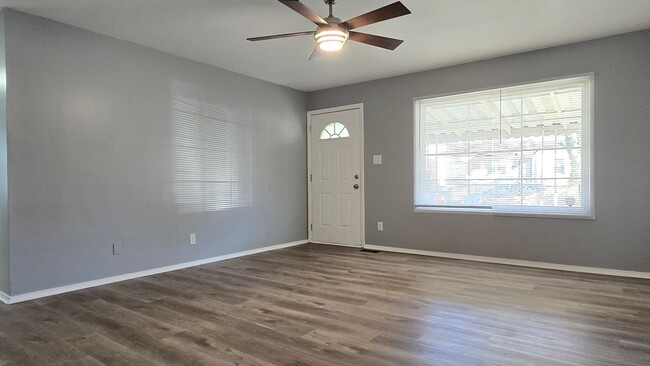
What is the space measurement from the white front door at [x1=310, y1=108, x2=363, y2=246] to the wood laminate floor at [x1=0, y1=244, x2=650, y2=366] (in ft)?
5.64

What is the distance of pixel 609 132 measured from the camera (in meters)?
3.90

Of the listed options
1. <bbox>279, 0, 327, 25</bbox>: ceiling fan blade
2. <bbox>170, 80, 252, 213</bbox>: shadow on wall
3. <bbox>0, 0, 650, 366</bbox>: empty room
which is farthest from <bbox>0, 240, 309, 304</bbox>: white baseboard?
<bbox>279, 0, 327, 25</bbox>: ceiling fan blade

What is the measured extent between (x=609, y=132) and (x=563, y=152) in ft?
1.47

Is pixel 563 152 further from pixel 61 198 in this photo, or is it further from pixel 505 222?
pixel 61 198

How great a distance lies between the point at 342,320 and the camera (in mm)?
2676

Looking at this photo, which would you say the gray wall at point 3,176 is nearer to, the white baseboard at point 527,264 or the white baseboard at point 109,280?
the white baseboard at point 109,280

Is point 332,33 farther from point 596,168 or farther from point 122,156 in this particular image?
point 596,168

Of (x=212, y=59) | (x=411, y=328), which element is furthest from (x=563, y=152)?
(x=212, y=59)

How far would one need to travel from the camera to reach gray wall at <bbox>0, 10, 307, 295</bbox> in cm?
326

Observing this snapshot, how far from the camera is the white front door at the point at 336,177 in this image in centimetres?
571

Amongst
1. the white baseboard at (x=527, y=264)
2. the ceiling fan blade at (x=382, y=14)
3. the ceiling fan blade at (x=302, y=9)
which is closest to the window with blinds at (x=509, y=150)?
the white baseboard at (x=527, y=264)

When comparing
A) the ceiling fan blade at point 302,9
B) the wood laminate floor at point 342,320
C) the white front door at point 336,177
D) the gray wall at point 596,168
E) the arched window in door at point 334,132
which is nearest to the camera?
the wood laminate floor at point 342,320

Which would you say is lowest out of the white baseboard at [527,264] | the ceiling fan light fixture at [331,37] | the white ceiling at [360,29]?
the white baseboard at [527,264]

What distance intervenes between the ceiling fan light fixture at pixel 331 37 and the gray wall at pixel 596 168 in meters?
2.39
